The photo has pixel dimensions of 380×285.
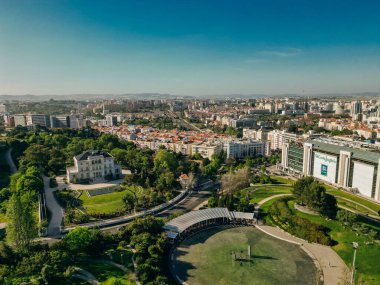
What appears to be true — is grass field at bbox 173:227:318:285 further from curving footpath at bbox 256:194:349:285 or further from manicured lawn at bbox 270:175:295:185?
manicured lawn at bbox 270:175:295:185

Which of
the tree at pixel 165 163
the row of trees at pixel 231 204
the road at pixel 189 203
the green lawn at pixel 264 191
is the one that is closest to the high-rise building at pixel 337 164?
the green lawn at pixel 264 191

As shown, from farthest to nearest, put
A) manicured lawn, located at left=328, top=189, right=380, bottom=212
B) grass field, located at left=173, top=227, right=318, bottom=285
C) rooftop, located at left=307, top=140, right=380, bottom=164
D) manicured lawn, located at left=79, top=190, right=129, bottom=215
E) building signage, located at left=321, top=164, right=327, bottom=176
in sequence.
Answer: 1. building signage, located at left=321, top=164, right=327, bottom=176
2. rooftop, located at left=307, top=140, right=380, bottom=164
3. manicured lawn, located at left=328, top=189, right=380, bottom=212
4. manicured lawn, located at left=79, top=190, right=129, bottom=215
5. grass field, located at left=173, top=227, right=318, bottom=285

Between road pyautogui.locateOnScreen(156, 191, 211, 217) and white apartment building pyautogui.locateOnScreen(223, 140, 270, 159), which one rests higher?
white apartment building pyautogui.locateOnScreen(223, 140, 270, 159)

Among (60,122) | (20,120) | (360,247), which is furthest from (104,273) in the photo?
(20,120)

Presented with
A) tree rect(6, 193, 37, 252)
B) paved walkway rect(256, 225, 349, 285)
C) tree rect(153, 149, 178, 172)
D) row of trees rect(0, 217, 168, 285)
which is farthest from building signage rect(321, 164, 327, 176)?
tree rect(6, 193, 37, 252)

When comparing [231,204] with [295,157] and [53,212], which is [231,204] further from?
[295,157]

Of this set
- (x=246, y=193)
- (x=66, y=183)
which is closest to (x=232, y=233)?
(x=246, y=193)
